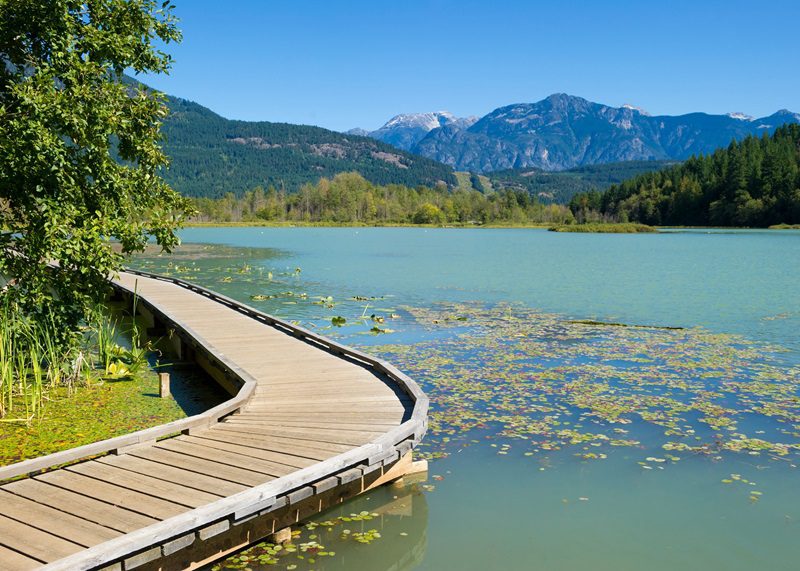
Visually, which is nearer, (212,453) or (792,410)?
(212,453)

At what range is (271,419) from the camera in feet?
30.1

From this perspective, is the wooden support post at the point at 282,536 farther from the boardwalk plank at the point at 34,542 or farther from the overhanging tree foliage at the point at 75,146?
the overhanging tree foliage at the point at 75,146

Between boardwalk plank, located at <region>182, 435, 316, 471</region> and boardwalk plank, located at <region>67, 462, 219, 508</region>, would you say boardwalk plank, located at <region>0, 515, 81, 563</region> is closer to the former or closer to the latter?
boardwalk plank, located at <region>67, 462, 219, 508</region>

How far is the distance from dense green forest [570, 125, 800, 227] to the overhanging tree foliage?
5327 inches

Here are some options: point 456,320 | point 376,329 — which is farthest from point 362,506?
point 456,320

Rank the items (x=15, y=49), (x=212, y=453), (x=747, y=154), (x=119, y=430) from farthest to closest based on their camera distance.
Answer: (x=747, y=154)
(x=15, y=49)
(x=119, y=430)
(x=212, y=453)

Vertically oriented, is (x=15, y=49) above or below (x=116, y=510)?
above

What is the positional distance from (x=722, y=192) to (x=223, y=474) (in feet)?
502

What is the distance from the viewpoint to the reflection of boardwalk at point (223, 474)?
5660 mm

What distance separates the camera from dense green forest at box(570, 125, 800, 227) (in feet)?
424

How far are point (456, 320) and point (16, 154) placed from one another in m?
14.2

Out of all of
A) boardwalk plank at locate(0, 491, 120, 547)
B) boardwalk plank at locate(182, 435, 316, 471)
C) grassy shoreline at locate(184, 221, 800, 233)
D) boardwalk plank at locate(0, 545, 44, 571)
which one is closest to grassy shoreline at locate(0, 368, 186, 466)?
boardwalk plank at locate(182, 435, 316, 471)

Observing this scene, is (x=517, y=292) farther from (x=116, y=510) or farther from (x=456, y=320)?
(x=116, y=510)

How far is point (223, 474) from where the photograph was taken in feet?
23.1
